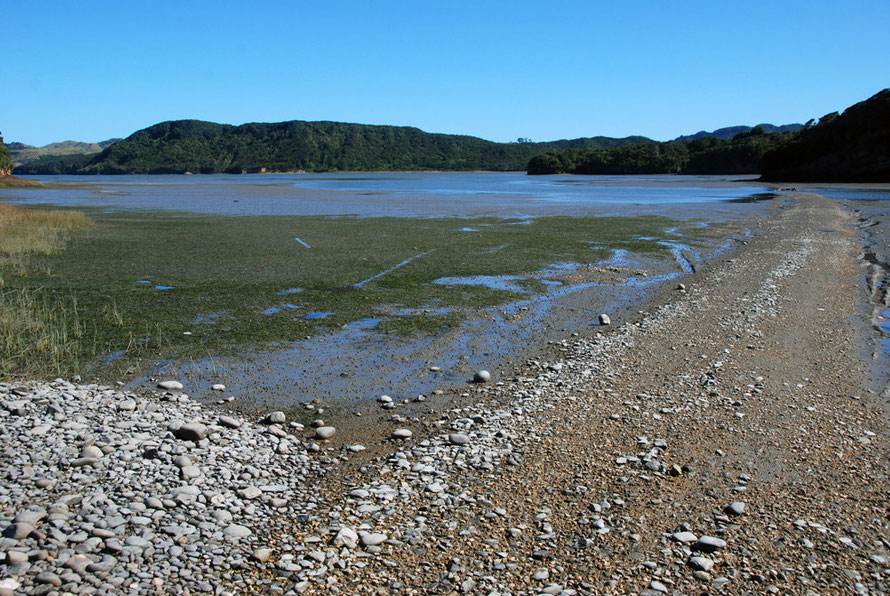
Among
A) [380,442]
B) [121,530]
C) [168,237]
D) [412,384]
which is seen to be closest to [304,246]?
[168,237]

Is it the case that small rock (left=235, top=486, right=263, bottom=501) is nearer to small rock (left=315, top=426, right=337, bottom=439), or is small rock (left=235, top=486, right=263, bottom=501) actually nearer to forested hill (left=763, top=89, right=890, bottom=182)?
small rock (left=315, top=426, right=337, bottom=439)

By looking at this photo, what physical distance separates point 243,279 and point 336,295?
3.58m

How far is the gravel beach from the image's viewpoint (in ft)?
16.9

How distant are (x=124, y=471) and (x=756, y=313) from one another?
12.7 meters

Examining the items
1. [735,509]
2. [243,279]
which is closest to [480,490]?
[735,509]

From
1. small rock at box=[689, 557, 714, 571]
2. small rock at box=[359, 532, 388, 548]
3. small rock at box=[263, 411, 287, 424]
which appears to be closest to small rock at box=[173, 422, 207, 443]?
small rock at box=[263, 411, 287, 424]

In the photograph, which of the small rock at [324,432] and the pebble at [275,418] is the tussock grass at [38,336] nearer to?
the pebble at [275,418]

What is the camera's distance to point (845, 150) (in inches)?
4035

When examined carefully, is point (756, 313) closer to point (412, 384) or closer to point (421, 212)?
point (412, 384)

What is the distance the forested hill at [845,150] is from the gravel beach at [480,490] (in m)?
101

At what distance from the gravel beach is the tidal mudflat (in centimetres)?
150

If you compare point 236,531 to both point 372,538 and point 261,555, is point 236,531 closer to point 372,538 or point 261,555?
point 261,555

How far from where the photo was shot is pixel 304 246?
2553cm

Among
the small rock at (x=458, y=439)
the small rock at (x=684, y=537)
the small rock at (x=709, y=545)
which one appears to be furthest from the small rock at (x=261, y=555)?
the small rock at (x=709, y=545)
